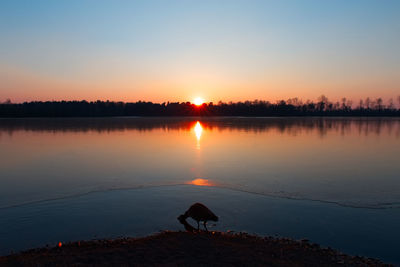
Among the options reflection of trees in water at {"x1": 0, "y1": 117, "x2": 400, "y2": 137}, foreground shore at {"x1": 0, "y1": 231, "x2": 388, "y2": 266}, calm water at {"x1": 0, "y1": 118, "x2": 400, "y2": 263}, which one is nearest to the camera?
foreground shore at {"x1": 0, "y1": 231, "x2": 388, "y2": 266}

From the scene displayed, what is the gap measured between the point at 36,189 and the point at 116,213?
4.88 m

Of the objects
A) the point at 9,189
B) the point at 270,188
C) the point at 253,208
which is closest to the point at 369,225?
the point at 253,208

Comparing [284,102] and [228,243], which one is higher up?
[284,102]

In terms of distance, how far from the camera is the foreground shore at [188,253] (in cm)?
557

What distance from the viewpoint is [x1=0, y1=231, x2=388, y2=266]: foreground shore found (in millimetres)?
5570

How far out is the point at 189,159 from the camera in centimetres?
1870

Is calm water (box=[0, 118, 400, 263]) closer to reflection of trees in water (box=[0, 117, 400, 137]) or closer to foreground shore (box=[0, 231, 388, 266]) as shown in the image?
foreground shore (box=[0, 231, 388, 266])

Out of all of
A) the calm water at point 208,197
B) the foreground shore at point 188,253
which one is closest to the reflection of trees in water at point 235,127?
the calm water at point 208,197

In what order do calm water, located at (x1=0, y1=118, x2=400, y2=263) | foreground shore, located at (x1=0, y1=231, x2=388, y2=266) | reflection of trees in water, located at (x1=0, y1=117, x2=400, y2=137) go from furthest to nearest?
reflection of trees in water, located at (x1=0, y1=117, x2=400, y2=137) → calm water, located at (x1=0, y1=118, x2=400, y2=263) → foreground shore, located at (x1=0, y1=231, x2=388, y2=266)

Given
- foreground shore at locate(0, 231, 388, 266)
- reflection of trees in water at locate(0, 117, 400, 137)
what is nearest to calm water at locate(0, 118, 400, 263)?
foreground shore at locate(0, 231, 388, 266)

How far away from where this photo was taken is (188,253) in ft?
19.6

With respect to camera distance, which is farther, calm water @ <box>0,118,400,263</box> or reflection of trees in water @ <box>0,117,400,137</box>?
reflection of trees in water @ <box>0,117,400,137</box>

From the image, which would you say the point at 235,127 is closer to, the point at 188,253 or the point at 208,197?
the point at 208,197

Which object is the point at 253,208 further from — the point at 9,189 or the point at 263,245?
the point at 9,189
